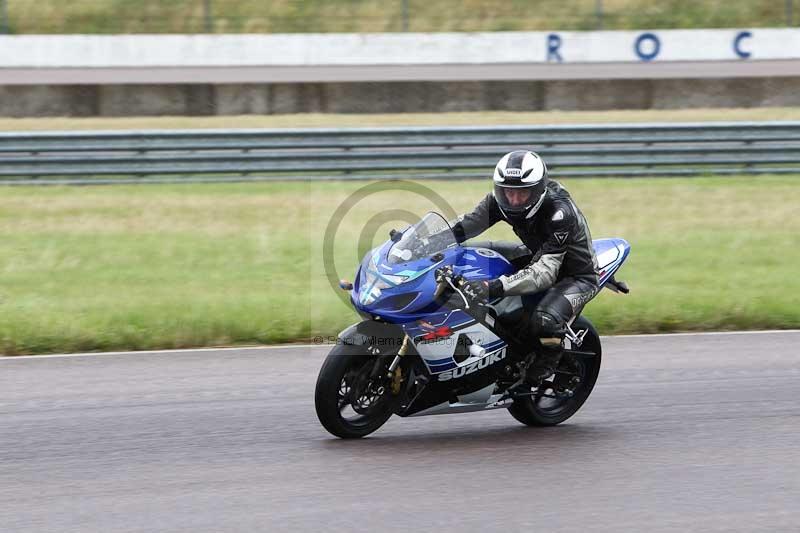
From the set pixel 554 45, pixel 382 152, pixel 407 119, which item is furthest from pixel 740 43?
pixel 382 152

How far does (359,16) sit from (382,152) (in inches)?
532

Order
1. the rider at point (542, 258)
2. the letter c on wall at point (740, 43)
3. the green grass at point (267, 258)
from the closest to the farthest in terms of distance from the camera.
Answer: the rider at point (542, 258), the green grass at point (267, 258), the letter c on wall at point (740, 43)

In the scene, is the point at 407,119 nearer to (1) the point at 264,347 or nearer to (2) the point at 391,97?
(2) the point at 391,97


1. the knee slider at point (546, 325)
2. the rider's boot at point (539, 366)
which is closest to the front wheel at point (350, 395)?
the rider's boot at point (539, 366)

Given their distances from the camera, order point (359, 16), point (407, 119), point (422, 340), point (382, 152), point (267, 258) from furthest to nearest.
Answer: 1. point (359, 16)
2. point (407, 119)
3. point (382, 152)
4. point (267, 258)
5. point (422, 340)

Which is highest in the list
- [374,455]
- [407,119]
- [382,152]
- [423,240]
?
[423,240]

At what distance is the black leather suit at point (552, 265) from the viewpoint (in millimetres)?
6440

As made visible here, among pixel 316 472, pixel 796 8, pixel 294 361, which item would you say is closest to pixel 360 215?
pixel 294 361

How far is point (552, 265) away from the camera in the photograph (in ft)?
21.3

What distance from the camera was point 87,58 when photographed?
91.0 feet

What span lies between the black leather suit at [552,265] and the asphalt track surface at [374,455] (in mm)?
819

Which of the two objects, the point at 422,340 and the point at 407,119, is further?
the point at 407,119

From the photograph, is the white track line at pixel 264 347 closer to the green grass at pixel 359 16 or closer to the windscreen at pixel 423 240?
the windscreen at pixel 423 240

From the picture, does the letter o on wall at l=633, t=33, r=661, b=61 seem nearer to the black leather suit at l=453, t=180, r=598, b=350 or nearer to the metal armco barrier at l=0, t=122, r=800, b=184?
the metal armco barrier at l=0, t=122, r=800, b=184
